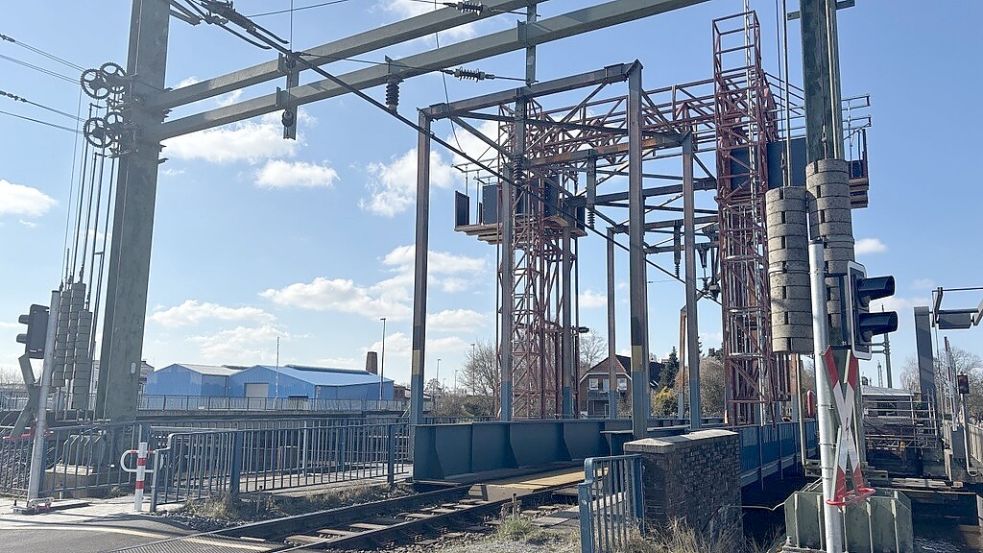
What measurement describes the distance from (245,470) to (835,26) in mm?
12735

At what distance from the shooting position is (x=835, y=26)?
9.14 metres

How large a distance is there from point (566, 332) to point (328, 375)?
61.0 metres

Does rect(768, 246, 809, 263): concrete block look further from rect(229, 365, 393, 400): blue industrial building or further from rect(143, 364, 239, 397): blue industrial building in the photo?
rect(143, 364, 239, 397): blue industrial building

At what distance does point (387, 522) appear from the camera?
12570 millimetres

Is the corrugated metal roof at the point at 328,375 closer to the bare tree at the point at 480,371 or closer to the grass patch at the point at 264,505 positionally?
the bare tree at the point at 480,371

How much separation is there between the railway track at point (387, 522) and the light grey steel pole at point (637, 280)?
15.3 feet

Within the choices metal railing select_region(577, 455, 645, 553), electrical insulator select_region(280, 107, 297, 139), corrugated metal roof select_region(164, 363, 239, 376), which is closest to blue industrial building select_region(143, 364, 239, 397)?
corrugated metal roof select_region(164, 363, 239, 376)

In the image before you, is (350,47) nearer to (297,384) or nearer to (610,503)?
(610,503)

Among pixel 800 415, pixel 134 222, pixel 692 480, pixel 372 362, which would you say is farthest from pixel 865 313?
pixel 372 362

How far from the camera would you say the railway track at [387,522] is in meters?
10.8

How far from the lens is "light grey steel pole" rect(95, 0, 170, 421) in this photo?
18094 mm

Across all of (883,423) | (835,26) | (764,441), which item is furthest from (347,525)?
(883,423)

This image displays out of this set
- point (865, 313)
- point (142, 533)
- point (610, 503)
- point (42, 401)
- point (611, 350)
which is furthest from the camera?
point (611, 350)

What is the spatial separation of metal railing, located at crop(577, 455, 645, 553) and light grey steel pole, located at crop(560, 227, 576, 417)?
70.1 ft
